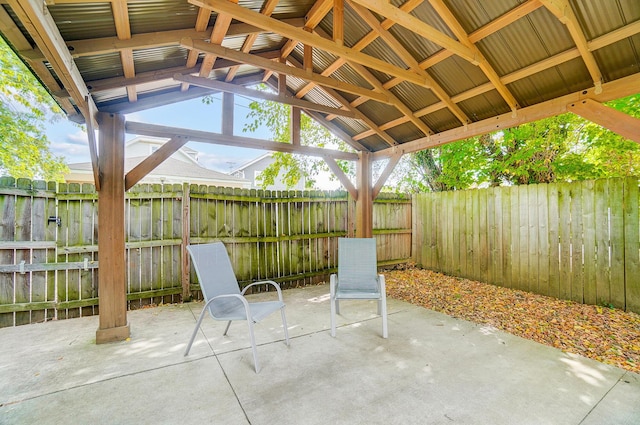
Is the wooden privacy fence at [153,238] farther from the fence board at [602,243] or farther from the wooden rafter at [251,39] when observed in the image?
the fence board at [602,243]

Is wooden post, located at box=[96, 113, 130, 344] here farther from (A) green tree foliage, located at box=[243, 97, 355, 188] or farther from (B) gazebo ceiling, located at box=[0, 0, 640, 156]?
(A) green tree foliage, located at box=[243, 97, 355, 188]

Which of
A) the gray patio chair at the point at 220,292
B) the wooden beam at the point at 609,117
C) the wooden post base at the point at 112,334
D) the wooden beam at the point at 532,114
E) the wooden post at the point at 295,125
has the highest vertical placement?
the wooden post at the point at 295,125

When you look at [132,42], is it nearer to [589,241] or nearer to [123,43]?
[123,43]

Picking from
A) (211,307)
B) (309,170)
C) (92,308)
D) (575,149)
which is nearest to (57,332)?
(92,308)

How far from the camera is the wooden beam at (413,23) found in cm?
213

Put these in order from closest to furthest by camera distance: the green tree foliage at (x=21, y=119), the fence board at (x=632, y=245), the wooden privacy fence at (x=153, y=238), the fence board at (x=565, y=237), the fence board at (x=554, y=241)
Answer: the wooden privacy fence at (x=153, y=238) → the fence board at (x=632, y=245) → the fence board at (x=565, y=237) → the fence board at (x=554, y=241) → the green tree foliage at (x=21, y=119)

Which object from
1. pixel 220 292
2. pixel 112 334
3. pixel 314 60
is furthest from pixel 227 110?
pixel 112 334

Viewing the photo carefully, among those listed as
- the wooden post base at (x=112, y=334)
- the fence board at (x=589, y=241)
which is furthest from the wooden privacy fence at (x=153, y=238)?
the fence board at (x=589, y=241)

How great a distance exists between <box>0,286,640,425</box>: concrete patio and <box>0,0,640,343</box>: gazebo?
0.70 metres

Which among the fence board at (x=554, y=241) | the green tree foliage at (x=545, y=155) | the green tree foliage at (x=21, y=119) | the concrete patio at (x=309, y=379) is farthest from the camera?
the green tree foliage at (x=21, y=119)

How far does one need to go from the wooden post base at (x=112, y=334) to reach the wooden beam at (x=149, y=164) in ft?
5.13

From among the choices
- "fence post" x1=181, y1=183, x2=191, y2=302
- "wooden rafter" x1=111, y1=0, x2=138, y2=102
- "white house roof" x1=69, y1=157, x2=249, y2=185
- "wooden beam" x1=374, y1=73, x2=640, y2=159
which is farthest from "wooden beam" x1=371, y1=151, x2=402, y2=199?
"white house roof" x1=69, y1=157, x2=249, y2=185

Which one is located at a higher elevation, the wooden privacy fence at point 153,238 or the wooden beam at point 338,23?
the wooden beam at point 338,23

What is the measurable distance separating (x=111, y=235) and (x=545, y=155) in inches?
293
